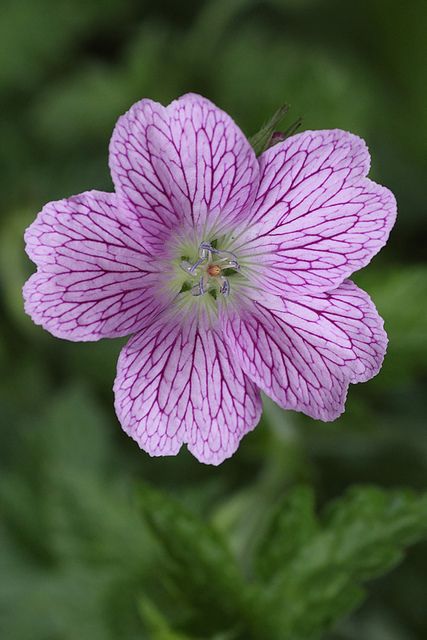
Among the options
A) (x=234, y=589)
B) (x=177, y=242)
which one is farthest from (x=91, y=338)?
(x=234, y=589)

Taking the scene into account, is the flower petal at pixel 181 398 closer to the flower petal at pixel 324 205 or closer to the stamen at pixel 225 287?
the stamen at pixel 225 287

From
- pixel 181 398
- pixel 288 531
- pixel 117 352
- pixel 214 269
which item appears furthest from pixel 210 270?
pixel 117 352

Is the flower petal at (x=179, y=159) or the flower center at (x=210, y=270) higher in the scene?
the flower petal at (x=179, y=159)

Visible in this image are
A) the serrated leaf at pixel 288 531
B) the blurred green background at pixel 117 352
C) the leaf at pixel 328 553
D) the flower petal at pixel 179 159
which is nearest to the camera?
the flower petal at pixel 179 159

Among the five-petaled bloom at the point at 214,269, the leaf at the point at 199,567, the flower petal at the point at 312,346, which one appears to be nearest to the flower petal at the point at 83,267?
the five-petaled bloom at the point at 214,269

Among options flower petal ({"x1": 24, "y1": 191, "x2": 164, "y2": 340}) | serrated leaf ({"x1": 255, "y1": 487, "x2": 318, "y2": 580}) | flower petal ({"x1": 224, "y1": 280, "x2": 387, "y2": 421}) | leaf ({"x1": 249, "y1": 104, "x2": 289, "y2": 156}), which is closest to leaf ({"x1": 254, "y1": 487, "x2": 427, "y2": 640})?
serrated leaf ({"x1": 255, "y1": 487, "x2": 318, "y2": 580})

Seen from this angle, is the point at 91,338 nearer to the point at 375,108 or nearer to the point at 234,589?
the point at 234,589

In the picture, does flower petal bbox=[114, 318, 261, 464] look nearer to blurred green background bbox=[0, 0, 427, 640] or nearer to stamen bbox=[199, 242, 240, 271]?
stamen bbox=[199, 242, 240, 271]
